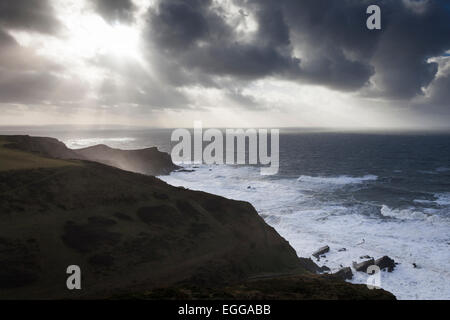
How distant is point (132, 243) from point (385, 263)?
88.6 ft

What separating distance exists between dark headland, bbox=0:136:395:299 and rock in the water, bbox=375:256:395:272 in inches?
288

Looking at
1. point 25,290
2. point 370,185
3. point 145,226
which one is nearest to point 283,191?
point 370,185

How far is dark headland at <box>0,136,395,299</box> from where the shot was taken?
18.3 m

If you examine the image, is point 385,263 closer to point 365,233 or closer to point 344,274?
point 344,274

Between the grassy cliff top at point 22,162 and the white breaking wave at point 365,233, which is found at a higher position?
the grassy cliff top at point 22,162

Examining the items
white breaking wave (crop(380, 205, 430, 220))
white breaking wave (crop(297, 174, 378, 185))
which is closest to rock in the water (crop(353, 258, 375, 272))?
white breaking wave (crop(380, 205, 430, 220))

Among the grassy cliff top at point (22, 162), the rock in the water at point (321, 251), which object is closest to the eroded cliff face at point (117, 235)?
the grassy cliff top at point (22, 162)

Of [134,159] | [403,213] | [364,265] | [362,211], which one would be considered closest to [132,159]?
[134,159]

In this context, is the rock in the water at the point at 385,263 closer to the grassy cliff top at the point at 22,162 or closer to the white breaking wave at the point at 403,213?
the white breaking wave at the point at 403,213

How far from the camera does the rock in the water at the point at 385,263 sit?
3149cm

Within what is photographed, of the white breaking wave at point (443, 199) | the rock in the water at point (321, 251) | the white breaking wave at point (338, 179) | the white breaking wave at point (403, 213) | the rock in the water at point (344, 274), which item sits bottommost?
the rock in the water at point (344, 274)

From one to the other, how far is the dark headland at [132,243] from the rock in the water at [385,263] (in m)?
7.31

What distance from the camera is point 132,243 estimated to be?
2403 cm

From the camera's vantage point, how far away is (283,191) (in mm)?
64875
